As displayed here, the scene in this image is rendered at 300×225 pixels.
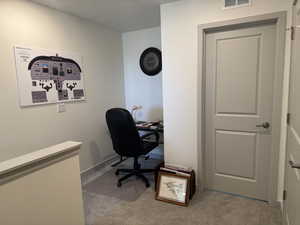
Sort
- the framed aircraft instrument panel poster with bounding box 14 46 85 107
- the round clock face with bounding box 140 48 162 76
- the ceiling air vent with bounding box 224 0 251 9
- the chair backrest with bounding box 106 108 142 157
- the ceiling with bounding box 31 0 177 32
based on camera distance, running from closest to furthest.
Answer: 1. the ceiling air vent with bounding box 224 0 251 9
2. the framed aircraft instrument panel poster with bounding box 14 46 85 107
3. the ceiling with bounding box 31 0 177 32
4. the chair backrest with bounding box 106 108 142 157
5. the round clock face with bounding box 140 48 162 76

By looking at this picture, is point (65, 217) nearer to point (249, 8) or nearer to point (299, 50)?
point (299, 50)

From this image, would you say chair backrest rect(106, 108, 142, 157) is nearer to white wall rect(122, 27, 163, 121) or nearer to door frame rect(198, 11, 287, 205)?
door frame rect(198, 11, 287, 205)

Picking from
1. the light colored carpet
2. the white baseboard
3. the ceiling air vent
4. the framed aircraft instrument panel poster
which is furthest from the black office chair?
the ceiling air vent

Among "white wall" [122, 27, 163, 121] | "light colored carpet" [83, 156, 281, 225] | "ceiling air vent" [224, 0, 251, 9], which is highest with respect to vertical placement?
"ceiling air vent" [224, 0, 251, 9]

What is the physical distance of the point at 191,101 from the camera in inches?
94.3

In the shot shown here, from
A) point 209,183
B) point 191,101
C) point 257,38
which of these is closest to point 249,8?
point 257,38

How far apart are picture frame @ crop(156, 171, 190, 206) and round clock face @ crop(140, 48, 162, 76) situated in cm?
186

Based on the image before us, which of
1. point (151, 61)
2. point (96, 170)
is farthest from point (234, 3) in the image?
point (96, 170)

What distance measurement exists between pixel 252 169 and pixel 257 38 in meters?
1.49

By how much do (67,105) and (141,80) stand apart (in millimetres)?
1491

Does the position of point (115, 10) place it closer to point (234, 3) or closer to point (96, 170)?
point (234, 3)

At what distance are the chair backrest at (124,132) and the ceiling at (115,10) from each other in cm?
133

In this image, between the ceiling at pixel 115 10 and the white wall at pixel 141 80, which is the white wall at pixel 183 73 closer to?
the ceiling at pixel 115 10

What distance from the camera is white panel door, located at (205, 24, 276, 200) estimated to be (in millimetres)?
2086
